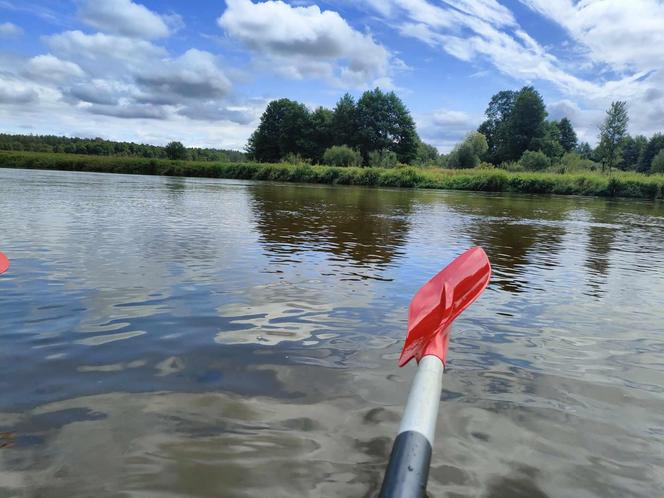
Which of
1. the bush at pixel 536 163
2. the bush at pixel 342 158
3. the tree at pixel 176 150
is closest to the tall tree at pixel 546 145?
the bush at pixel 536 163

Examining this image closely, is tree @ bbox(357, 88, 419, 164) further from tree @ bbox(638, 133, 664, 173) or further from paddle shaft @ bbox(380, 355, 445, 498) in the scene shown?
paddle shaft @ bbox(380, 355, 445, 498)

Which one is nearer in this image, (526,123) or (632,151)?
(526,123)

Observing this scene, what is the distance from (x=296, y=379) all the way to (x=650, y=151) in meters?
104

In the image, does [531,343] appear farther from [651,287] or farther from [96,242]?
[96,242]

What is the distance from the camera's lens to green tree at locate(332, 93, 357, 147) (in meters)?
76.1

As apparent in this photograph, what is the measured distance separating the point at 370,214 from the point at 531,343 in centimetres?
1150

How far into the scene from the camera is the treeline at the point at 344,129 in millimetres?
75188

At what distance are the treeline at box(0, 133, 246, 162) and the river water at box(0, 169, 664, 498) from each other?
79.5 metres

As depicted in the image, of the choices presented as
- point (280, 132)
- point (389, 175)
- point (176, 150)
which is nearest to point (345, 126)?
point (280, 132)

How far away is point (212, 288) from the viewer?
5.21 metres

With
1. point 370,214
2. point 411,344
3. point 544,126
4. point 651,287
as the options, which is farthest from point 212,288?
point 544,126

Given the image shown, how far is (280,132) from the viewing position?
7981 centimetres

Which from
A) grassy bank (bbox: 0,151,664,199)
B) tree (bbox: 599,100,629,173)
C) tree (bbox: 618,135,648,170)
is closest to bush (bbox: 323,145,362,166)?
grassy bank (bbox: 0,151,664,199)

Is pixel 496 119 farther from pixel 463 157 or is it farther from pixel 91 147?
pixel 91 147
